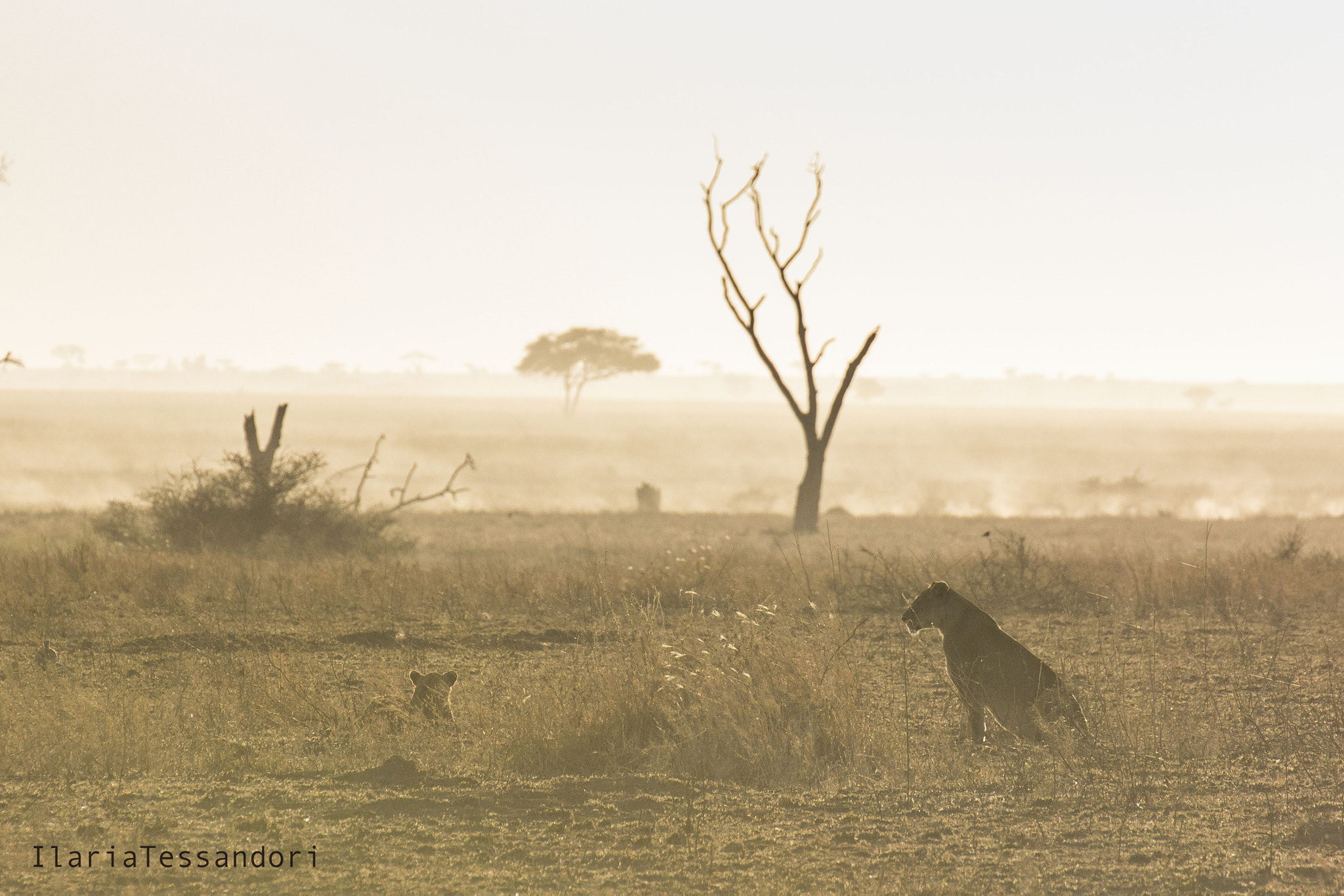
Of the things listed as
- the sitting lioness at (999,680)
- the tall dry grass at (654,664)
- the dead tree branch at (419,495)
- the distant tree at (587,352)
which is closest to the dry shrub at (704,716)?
the tall dry grass at (654,664)

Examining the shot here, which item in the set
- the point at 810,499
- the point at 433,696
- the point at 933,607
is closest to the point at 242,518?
the point at 810,499

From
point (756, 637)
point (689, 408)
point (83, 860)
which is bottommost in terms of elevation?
point (83, 860)

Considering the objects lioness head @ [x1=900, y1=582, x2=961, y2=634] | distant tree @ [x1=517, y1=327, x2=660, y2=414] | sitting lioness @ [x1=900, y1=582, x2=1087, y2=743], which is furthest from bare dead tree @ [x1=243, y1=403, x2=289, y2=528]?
distant tree @ [x1=517, y1=327, x2=660, y2=414]

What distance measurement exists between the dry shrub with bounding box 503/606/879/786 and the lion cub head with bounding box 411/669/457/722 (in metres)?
0.51

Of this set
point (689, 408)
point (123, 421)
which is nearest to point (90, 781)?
point (123, 421)

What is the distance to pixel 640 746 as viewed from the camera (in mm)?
6031

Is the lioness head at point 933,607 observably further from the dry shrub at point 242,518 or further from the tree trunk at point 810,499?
the tree trunk at point 810,499

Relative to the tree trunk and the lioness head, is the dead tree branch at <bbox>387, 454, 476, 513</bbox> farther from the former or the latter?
the lioness head

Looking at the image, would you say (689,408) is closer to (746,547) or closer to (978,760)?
(746,547)

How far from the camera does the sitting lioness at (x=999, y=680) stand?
6.03 meters

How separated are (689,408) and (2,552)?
416 feet

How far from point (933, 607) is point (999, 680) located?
2.03 feet

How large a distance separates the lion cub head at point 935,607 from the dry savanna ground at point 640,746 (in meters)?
0.54

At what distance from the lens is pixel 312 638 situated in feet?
29.7
